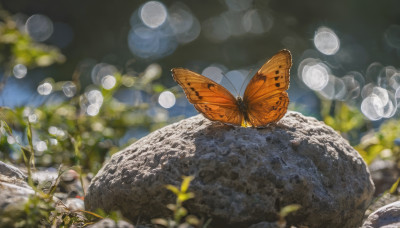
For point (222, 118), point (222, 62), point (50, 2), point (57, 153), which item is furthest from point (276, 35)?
point (222, 118)

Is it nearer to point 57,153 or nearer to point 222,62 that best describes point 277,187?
point 57,153

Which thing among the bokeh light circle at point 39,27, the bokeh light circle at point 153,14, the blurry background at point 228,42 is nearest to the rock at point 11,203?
the blurry background at point 228,42

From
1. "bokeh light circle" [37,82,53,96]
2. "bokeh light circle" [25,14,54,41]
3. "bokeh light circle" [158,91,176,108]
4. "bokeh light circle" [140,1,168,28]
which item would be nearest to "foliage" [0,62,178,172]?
"bokeh light circle" [37,82,53,96]

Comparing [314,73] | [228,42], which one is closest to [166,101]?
[228,42]

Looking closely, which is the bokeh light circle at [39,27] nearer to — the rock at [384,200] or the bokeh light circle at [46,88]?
the bokeh light circle at [46,88]

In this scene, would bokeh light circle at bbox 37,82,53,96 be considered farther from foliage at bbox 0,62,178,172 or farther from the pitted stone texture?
the pitted stone texture

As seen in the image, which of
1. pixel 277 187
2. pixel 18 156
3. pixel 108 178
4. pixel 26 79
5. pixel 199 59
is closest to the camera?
pixel 277 187

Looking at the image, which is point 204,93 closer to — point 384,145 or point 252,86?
point 252,86

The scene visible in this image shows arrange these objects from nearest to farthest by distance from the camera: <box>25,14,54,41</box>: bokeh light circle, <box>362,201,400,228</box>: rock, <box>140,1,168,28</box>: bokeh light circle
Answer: <box>362,201,400,228</box>: rock
<box>25,14,54,41</box>: bokeh light circle
<box>140,1,168,28</box>: bokeh light circle
